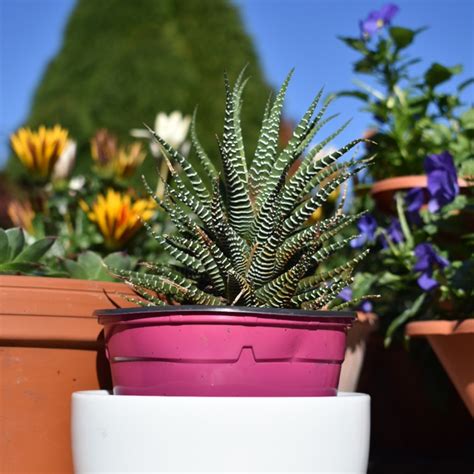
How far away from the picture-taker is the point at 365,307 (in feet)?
6.53

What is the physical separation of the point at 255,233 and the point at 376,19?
1157 millimetres

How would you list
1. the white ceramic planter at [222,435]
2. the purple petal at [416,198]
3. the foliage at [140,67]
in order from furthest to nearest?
the foliage at [140,67]
the purple petal at [416,198]
the white ceramic planter at [222,435]

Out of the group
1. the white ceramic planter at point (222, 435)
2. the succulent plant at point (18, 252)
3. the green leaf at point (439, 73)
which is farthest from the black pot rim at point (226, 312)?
the green leaf at point (439, 73)

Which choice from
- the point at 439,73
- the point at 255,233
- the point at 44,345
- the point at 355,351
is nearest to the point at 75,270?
the point at 44,345

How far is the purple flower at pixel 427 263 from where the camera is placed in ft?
5.56

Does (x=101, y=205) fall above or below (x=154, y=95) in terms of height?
below

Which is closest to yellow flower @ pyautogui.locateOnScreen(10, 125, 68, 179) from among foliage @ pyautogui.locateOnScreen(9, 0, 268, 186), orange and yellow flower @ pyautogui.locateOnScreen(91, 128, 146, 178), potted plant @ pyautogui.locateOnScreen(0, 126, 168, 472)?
orange and yellow flower @ pyautogui.locateOnScreen(91, 128, 146, 178)

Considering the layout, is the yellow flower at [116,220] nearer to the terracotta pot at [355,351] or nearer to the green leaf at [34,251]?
the green leaf at [34,251]

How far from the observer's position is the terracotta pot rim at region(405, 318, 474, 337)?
1468 mm

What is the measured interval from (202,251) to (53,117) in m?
4.96

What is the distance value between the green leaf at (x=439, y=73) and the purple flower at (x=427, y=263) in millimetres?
563

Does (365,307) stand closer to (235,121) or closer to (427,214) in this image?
(427,214)

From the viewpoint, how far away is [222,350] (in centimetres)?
110

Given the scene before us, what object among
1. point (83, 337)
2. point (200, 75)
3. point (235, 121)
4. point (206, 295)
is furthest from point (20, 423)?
point (200, 75)
